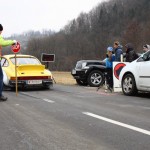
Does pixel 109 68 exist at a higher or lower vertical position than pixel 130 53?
lower

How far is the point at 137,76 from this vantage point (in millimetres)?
12336

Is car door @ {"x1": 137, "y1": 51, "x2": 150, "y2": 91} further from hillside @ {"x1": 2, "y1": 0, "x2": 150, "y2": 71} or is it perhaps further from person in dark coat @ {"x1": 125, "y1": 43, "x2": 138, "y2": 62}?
hillside @ {"x1": 2, "y1": 0, "x2": 150, "y2": 71}

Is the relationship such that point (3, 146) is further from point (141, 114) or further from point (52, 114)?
point (141, 114)

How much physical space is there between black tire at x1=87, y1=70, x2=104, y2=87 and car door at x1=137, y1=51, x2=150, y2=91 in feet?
19.8

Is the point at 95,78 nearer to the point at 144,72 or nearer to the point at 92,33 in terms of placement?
the point at 144,72

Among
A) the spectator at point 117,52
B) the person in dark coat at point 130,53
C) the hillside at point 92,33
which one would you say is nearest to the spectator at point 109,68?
the spectator at point 117,52

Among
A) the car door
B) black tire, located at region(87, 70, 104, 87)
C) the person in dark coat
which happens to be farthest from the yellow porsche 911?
the car door

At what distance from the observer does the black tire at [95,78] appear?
18.4 meters

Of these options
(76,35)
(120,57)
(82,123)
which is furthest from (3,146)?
(76,35)

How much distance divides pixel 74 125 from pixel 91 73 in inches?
451

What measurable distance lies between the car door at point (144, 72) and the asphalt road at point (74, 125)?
128 centimetres

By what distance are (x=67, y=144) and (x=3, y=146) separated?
0.90 meters

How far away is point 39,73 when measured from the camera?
1484 centimetres

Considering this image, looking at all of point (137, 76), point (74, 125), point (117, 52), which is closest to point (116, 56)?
point (117, 52)
